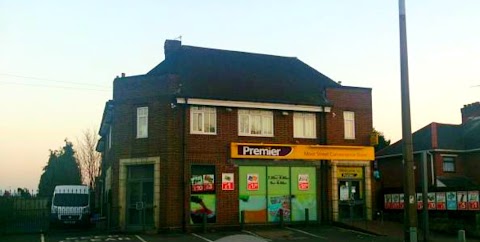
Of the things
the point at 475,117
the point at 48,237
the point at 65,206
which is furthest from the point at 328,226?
the point at 475,117

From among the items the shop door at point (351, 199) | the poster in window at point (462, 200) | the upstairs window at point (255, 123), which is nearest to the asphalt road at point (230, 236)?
the shop door at point (351, 199)

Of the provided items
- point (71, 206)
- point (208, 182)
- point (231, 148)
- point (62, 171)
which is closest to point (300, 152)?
point (231, 148)

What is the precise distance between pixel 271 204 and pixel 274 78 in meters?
6.94

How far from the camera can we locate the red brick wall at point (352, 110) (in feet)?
96.3

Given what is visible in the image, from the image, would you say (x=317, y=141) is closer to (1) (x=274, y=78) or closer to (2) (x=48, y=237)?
(1) (x=274, y=78)

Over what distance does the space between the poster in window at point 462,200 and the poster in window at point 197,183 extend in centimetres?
1177

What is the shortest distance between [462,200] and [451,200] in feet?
2.38

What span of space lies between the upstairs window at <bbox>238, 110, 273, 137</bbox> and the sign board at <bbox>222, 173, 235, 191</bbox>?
2109 millimetres

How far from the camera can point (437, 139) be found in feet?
127

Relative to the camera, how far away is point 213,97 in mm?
26891

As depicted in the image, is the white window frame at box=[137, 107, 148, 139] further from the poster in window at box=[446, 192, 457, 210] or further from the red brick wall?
the poster in window at box=[446, 192, 457, 210]

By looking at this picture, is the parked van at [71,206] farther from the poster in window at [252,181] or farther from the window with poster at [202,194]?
the poster in window at [252,181]

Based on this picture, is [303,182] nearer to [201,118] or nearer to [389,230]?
[389,230]

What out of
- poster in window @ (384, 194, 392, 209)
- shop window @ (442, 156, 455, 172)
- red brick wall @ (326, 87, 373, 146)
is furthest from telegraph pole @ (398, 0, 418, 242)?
shop window @ (442, 156, 455, 172)
